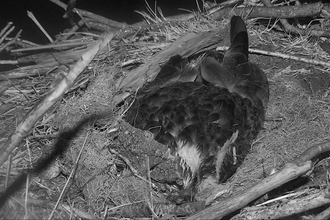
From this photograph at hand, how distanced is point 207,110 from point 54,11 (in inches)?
61.6

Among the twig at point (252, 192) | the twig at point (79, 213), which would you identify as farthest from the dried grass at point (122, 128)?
the twig at point (252, 192)

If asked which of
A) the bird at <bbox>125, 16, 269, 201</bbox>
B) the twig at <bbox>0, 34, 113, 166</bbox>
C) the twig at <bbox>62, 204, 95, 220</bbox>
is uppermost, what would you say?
the twig at <bbox>0, 34, 113, 166</bbox>

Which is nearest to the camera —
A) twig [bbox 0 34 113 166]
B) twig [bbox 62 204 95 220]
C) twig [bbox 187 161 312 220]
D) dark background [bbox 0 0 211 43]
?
twig [bbox 0 34 113 166]

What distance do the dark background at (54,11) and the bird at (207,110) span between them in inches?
32.1

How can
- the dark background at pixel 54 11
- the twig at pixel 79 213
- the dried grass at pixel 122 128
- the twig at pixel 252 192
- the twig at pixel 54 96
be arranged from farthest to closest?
the dark background at pixel 54 11, the dried grass at pixel 122 128, the twig at pixel 79 213, the twig at pixel 252 192, the twig at pixel 54 96

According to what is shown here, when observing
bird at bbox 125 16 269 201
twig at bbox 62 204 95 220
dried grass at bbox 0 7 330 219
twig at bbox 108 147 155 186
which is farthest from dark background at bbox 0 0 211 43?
twig at bbox 62 204 95 220

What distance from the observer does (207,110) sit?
284 cm

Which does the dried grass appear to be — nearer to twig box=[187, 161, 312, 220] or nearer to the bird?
the bird

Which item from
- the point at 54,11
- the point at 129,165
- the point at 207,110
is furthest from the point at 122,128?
the point at 54,11

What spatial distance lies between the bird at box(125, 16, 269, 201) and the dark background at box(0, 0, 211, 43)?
0.81 metres

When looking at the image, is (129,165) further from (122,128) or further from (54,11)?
(54,11)

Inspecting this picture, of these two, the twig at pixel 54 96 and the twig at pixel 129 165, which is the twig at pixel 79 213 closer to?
the twig at pixel 129 165

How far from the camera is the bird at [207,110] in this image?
2.72 m

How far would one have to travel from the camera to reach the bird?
2.72 meters
